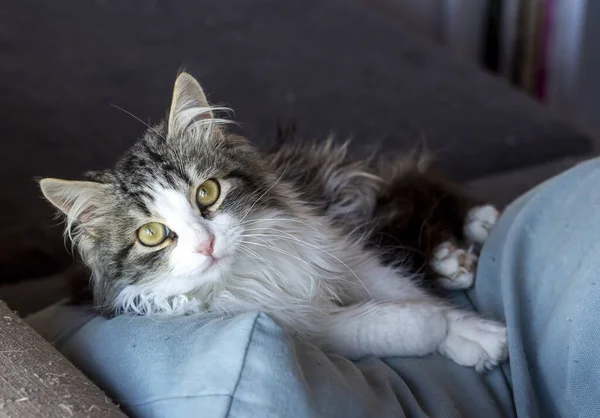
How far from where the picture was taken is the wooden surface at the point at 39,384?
3.03 ft

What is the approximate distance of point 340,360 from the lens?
116 cm

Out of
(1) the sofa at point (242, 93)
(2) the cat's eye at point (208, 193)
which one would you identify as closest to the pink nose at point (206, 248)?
(2) the cat's eye at point (208, 193)

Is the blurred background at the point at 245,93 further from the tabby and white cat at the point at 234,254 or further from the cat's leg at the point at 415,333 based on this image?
the cat's leg at the point at 415,333

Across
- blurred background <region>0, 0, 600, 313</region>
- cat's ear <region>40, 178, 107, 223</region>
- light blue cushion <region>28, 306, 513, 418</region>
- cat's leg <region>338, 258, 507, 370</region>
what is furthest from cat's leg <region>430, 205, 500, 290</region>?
cat's ear <region>40, 178, 107, 223</region>

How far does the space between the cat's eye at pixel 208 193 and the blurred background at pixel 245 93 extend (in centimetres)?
75

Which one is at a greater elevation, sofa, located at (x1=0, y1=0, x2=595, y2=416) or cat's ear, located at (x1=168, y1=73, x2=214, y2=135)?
cat's ear, located at (x1=168, y1=73, x2=214, y2=135)

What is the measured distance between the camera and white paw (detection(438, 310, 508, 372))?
1.33 meters

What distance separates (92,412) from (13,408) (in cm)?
11

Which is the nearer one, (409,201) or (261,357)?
(261,357)

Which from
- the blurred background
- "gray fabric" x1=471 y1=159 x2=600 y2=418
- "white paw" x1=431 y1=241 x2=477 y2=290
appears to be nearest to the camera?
"gray fabric" x1=471 y1=159 x2=600 y2=418

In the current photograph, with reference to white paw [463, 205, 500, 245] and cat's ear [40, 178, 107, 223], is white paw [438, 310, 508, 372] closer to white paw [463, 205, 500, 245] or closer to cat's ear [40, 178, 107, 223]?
white paw [463, 205, 500, 245]

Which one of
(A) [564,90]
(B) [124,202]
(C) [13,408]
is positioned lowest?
(A) [564,90]

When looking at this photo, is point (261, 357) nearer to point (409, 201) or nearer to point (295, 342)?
point (295, 342)

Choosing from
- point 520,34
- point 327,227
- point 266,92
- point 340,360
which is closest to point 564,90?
point 520,34
